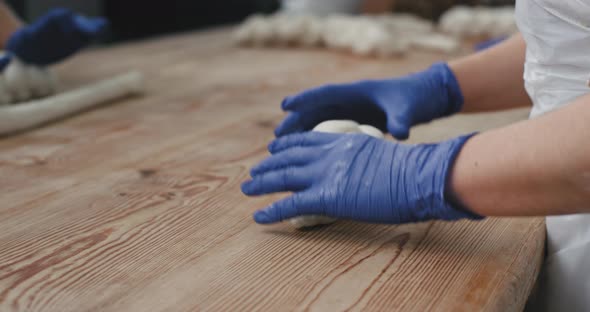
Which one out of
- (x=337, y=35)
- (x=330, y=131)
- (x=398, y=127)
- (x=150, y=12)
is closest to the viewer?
(x=330, y=131)

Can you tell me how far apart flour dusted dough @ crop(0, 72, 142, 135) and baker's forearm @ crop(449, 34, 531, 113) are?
3.22 ft

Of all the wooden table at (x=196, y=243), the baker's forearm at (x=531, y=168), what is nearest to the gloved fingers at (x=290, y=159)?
the wooden table at (x=196, y=243)

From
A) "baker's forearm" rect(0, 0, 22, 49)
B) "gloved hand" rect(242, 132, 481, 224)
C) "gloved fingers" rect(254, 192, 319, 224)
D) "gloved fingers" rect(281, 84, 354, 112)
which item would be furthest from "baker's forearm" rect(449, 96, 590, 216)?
"baker's forearm" rect(0, 0, 22, 49)

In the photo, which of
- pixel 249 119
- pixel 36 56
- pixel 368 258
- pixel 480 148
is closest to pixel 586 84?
pixel 480 148

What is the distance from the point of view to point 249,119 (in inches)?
62.8

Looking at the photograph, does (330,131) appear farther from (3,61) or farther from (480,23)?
(480,23)

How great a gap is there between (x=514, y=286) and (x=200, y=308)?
15.7 inches

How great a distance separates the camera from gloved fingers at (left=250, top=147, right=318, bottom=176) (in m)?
0.89

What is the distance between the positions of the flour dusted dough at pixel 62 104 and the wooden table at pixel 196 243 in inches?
1.5

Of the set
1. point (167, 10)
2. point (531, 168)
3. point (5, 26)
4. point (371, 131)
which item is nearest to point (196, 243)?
point (371, 131)

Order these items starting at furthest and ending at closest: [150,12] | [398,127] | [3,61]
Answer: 1. [150,12]
2. [3,61]
3. [398,127]

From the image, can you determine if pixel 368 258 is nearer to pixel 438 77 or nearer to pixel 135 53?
pixel 438 77

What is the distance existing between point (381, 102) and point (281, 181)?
42 cm

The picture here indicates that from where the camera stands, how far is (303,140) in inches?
36.2
